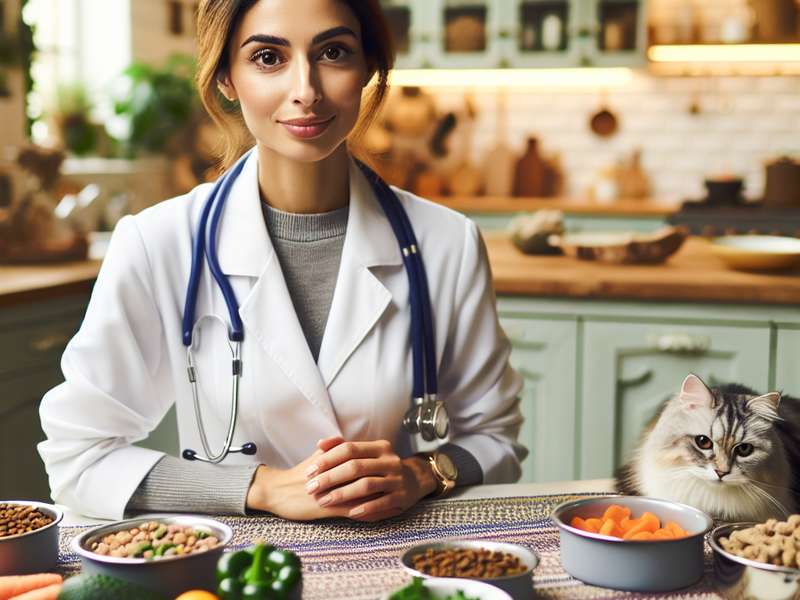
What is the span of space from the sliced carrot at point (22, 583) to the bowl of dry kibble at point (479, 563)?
354 millimetres

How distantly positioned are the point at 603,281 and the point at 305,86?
4.64 feet

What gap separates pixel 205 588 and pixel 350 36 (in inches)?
31.7

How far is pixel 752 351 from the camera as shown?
227 cm

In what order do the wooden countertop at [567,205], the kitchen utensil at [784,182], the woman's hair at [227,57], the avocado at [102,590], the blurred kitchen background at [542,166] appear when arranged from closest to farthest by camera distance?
1. the avocado at [102,590]
2. the woman's hair at [227,57]
3. the blurred kitchen background at [542,166]
4. the kitchen utensil at [784,182]
5. the wooden countertop at [567,205]

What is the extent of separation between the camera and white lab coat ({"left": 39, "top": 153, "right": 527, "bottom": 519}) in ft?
3.78

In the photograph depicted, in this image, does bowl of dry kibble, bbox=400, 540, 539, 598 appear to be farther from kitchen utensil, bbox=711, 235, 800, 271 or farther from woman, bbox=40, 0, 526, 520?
kitchen utensil, bbox=711, 235, 800, 271

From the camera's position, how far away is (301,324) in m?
1.29

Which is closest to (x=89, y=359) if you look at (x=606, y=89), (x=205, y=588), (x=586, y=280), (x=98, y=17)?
(x=205, y=588)

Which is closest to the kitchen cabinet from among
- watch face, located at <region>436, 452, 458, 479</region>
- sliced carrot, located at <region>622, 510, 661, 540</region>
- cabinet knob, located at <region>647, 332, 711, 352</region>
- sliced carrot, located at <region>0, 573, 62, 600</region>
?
cabinet knob, located at <region>647, 332, 711, 352</region>

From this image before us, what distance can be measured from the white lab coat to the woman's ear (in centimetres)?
12

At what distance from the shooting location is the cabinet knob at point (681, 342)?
2299 millimetres

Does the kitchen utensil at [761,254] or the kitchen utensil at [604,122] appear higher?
the kitchen utensil at [604,122]

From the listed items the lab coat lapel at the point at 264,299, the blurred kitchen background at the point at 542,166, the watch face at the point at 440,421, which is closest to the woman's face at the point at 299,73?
the lab coat lapel at the point at 264,299

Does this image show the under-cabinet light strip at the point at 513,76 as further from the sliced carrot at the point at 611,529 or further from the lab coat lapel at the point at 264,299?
the sliced carrot at the point at 611,529
